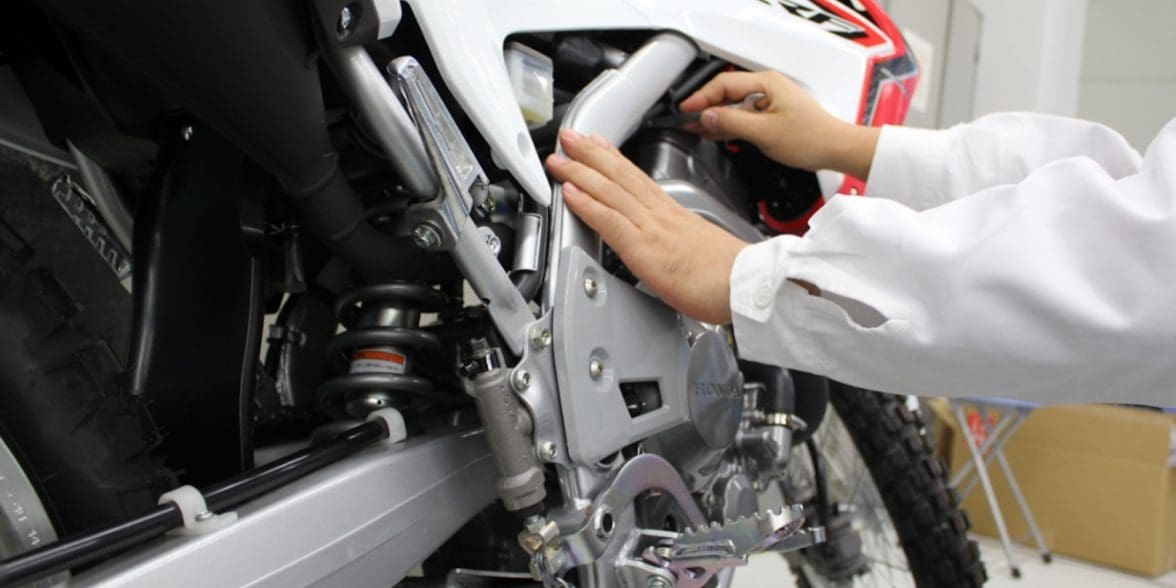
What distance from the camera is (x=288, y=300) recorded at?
0.60m

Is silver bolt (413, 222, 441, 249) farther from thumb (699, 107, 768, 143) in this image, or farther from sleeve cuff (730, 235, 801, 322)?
thumb (699, 107, 768, 143)

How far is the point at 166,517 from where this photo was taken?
0.34 metres

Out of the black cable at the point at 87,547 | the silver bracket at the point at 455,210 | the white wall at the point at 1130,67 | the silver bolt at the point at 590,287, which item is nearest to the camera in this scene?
the black cable at the point at 87,547

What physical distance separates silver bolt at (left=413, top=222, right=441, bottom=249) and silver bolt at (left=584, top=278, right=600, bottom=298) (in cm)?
11

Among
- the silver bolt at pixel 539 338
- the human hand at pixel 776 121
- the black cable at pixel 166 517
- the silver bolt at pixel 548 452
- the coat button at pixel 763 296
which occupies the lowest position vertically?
the silver bolt at pixel 548 452

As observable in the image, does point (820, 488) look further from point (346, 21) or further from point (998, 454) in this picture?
point (998, 454)

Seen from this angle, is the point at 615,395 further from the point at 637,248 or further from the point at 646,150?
the point at 646,150

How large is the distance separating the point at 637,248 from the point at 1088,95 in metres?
3.24

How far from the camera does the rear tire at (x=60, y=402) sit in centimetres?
35

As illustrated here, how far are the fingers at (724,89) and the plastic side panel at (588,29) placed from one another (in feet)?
0.06

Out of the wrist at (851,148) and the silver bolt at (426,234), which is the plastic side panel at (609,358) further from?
the wrist at (851,148)

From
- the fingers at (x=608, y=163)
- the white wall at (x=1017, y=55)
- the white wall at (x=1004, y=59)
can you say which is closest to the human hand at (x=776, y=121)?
the fingers at (x=608, y=163)

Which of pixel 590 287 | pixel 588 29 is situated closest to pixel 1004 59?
pixel 588 29

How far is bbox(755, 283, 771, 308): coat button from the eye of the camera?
495 mm
